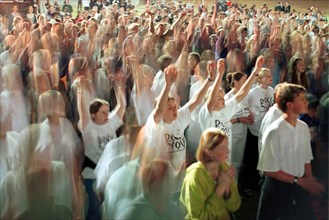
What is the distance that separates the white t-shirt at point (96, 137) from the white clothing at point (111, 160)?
10cm

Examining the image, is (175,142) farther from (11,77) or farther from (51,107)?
(11,77)

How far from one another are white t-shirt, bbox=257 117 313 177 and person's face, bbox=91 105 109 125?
35.7 inches

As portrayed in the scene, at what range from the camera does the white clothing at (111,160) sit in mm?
2506

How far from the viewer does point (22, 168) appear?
2316 mm

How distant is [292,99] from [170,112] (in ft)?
2.16

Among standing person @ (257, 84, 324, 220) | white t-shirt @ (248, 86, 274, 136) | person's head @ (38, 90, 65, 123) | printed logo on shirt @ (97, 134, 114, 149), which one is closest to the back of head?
standing person @ (257, 84, 324, 220)

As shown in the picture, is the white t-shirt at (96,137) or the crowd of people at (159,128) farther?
the white t-shirt at (96,137)

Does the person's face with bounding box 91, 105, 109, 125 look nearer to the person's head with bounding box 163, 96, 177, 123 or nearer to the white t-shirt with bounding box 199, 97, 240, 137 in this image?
the person's head with bounding box 163, 96, 177, 123

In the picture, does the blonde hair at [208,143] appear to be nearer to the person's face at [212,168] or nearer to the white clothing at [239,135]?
the person's face at [212,168]

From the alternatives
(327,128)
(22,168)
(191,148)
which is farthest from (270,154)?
(22,168)

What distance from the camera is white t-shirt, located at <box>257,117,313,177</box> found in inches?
102

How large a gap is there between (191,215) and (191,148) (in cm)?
70

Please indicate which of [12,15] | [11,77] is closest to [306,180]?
[11,77]

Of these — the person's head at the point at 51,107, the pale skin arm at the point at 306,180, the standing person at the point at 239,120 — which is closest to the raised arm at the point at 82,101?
the person's head at the point at 51,107
